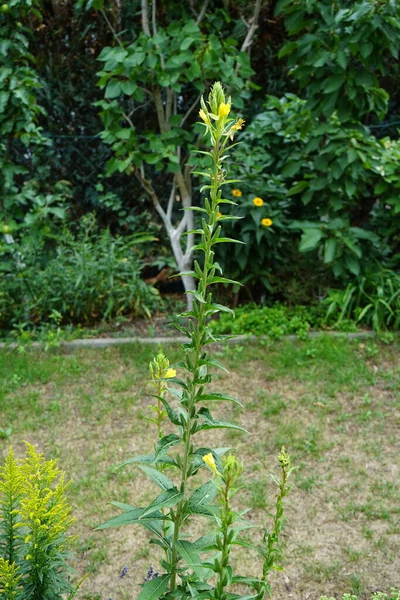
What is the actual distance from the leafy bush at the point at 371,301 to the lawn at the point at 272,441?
29 centimetres

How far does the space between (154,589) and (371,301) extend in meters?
3.61

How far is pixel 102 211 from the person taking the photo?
6375mm

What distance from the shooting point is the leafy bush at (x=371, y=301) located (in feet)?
15.0

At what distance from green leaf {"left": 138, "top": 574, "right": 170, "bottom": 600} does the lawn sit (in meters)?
0.54

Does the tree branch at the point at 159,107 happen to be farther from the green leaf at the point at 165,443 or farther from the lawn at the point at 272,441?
the green leaf at the point at 165,443

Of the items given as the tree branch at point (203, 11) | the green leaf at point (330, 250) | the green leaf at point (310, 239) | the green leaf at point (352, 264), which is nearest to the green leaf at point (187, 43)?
the tree branch at point (203, 11)

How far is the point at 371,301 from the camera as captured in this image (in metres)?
4.66

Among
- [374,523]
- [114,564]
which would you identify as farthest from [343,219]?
[114,564]

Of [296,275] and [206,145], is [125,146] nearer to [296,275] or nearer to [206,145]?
[206,145]

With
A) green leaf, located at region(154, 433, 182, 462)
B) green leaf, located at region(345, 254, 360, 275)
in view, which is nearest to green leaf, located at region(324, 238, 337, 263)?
green leaf, located at region(345, 254, 360, 275)

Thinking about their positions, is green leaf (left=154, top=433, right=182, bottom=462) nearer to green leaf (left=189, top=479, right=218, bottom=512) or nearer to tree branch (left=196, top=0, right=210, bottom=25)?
green leaf (left=189, top=479, right=218, bottom=512)

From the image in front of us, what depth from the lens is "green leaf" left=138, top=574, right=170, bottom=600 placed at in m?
1.39

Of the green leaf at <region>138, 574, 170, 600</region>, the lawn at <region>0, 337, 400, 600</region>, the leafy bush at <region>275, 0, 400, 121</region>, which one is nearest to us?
the green leaf at <region>138, 574, 170, 600</region>

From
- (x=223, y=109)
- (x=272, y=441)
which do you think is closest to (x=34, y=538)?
(x=223, y=109)
